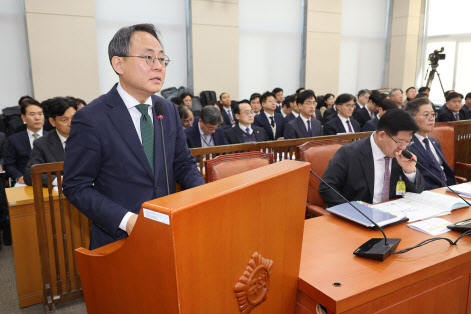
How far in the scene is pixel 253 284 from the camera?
2.76 ft

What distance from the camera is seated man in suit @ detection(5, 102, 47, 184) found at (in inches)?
139

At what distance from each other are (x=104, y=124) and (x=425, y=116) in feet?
7.47

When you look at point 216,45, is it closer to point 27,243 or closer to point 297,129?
point 297,129

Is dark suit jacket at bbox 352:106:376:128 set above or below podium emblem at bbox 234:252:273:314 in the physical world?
below

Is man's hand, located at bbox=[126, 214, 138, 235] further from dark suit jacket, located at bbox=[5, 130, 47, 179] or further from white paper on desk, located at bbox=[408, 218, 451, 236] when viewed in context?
dark suit jacket, located at bbox=[5, 130, 47, 179]

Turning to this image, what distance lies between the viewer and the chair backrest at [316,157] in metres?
2.38

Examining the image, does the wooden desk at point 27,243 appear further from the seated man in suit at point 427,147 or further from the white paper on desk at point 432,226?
the seated man in suit at point 427,147

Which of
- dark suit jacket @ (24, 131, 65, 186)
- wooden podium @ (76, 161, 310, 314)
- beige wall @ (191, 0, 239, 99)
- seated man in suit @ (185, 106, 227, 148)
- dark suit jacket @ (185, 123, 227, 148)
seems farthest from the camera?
beige wall @ (191, 0, 239, 99)

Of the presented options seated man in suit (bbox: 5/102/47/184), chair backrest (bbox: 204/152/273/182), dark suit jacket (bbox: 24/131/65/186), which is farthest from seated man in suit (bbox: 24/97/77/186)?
chair backrest (bbox: 204/152/273/182)

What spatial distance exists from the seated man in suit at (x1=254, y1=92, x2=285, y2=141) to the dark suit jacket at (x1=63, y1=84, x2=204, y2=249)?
444 centimetres

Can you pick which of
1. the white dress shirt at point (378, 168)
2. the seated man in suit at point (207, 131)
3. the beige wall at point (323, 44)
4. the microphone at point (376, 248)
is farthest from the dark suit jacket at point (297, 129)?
the beige wall at point (323, 44)

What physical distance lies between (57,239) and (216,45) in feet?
21.5

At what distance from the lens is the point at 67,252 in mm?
2381

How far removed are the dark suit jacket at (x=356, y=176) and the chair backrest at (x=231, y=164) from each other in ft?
1.33
